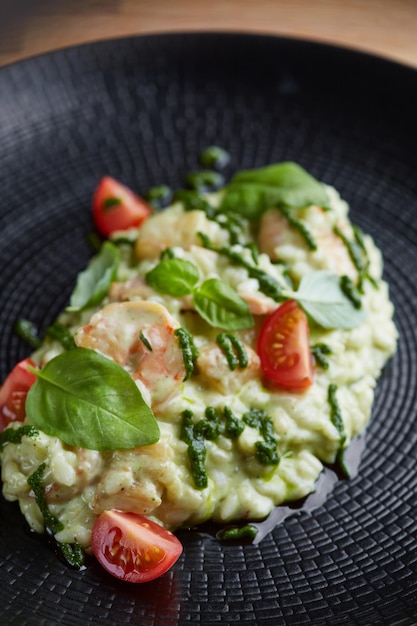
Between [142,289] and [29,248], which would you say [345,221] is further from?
[29,248]

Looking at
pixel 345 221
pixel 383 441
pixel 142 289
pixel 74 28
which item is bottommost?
pixel 383 441

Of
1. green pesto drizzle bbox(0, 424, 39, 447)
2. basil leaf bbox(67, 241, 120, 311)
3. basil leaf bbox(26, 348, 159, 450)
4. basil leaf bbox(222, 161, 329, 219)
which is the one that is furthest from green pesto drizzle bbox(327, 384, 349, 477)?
green pesto drizzle bbox(0, 424, 39, 447)

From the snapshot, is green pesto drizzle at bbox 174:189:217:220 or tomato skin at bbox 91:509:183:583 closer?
tomato skin at bbox 91:509:183:583

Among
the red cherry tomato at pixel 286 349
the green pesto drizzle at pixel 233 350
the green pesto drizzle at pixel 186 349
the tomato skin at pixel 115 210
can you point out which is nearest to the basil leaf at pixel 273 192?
the tomato skin at pixel 115 210

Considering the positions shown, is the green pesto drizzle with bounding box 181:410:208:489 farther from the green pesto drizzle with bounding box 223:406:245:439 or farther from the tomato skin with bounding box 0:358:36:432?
the tomato skin with bounding box 0:358:36:432

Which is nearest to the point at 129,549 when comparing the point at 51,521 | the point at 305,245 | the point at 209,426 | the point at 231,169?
the point at 51,521

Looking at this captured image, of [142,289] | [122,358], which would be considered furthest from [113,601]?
[142,289]
